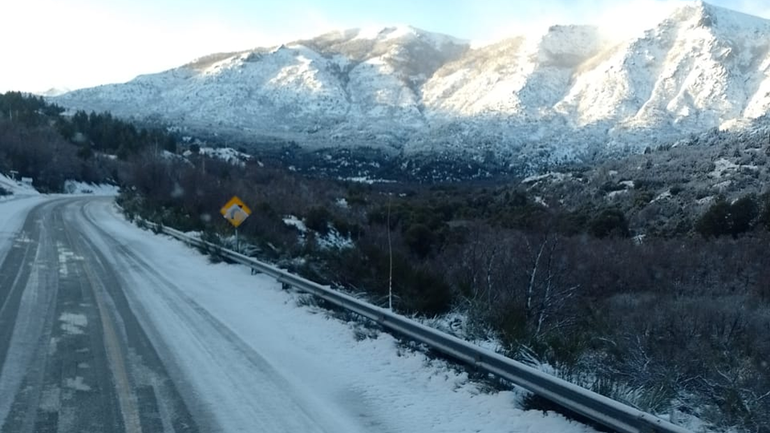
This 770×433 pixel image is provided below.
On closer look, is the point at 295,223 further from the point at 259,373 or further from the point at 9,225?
the point at 259,373

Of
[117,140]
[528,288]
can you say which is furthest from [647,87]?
[528,288]

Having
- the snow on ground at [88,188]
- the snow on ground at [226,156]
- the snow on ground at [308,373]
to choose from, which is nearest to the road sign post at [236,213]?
the snow on ground at [308,373]

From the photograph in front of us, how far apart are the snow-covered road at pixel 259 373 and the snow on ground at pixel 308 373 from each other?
15mm

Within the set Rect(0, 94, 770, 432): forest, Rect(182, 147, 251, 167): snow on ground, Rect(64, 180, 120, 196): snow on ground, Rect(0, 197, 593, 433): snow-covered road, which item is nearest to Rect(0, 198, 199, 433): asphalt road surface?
Rect(0, 197, 593, 433): snow-covered road

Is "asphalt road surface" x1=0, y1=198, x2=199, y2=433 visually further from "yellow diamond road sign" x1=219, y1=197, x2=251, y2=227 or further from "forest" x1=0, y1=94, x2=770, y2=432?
"yellow diamond road sign" x1=219, y1=197, x2=251, y2=227

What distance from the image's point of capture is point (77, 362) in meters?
6.98

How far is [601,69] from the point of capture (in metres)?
197

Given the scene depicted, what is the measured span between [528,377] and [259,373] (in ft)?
9.67

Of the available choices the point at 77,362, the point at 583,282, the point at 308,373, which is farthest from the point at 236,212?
the point at 308,373

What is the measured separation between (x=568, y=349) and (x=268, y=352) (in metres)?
3.67

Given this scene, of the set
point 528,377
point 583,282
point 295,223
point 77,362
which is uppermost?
point 528,377

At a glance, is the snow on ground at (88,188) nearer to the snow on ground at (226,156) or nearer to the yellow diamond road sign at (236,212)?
the snow on ground at (226,156)

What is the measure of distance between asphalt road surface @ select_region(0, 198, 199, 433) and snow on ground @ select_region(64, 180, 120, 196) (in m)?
61.2

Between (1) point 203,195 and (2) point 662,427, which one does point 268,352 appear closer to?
(2) point 662,427
